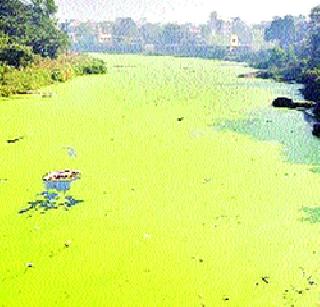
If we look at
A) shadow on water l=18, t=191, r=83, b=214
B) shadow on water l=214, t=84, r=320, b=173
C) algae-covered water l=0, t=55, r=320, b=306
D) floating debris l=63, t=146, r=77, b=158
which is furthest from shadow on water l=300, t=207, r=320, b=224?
floating debris l=63, t=146, r=77, b=158

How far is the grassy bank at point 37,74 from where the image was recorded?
1703 cm

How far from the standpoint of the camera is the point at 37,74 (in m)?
19.7

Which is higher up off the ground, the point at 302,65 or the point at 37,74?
the point at 37,74

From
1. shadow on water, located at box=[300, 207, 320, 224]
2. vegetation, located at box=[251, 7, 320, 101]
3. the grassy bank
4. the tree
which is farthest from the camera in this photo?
the tree

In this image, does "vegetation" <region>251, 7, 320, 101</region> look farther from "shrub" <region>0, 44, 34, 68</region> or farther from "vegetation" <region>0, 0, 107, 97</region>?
"shrub" <region>0, 44, 34, 68</region>

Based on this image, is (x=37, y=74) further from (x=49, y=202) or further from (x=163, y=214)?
(x=163, y=214)

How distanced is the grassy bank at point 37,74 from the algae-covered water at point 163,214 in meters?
4.64

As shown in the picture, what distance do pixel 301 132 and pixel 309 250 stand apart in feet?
20.7

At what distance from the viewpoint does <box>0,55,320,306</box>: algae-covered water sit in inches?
183

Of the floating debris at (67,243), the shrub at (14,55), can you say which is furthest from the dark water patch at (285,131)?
the shrub at (14,55)

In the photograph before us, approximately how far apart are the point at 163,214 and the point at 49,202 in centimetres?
150

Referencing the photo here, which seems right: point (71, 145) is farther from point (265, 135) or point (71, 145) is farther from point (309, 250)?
point (309, 250)

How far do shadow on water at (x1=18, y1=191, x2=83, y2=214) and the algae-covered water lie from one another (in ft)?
0.30

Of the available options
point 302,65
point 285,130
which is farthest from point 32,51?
point 285,130
